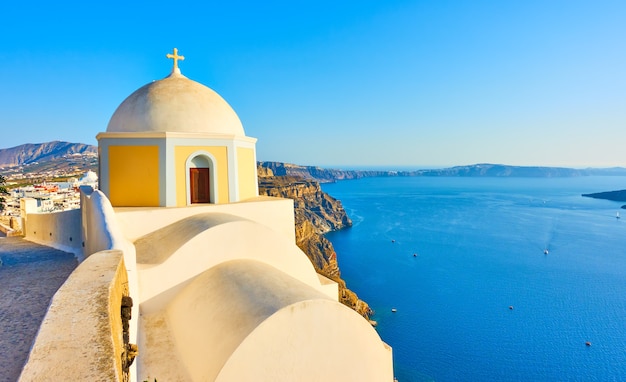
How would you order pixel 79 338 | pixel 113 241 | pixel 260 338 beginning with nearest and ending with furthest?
pixel 79 338, pixel 260 338, pixel 113 241

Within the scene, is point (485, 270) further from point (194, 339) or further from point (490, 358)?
point (194, 339)

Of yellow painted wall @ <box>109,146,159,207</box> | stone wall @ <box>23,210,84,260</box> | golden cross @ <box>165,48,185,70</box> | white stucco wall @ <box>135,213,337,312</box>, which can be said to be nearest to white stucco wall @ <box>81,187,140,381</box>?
white stucco wall @ <box>135,213,337,312</box>

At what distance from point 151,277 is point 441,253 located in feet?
130

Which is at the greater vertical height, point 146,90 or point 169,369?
point 146,90

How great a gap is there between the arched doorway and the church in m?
0.02

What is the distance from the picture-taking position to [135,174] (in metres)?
7.39

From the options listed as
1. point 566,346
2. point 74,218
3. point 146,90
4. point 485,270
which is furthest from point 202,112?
point 485,270

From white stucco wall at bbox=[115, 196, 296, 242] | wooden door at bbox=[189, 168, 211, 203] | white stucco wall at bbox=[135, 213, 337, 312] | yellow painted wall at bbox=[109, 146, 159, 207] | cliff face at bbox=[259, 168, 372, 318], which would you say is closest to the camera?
white stucco wall at bbox=[135, 213, 337, 312]

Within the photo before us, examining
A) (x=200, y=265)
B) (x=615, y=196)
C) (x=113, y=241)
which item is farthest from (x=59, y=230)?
(x=615, y=196)

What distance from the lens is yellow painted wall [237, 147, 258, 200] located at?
8266 millimetres

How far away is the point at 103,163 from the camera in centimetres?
743

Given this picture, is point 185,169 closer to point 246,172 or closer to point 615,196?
point 246,172

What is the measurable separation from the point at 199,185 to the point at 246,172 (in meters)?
1.17

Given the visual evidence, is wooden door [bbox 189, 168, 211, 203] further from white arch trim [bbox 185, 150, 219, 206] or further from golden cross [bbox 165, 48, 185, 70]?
golden cross [bbox 165, 48, 185, 70]
